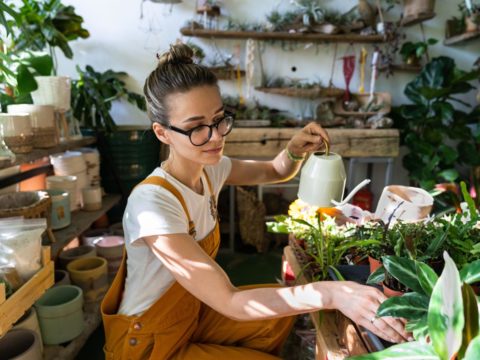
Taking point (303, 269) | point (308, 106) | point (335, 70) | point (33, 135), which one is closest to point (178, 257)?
point (303, 269)

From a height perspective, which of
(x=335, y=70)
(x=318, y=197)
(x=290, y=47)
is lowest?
(x=318, y=197)

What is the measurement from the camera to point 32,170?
2316 mm

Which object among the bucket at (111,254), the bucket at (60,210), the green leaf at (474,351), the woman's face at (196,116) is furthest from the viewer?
the bucket at (111,254)

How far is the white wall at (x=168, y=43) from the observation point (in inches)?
123

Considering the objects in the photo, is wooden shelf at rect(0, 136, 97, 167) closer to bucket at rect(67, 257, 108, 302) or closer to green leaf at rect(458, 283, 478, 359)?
bucket at rect(67, 257, 108, 302)

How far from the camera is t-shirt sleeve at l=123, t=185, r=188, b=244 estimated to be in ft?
3.04

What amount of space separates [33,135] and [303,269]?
5.00 ft

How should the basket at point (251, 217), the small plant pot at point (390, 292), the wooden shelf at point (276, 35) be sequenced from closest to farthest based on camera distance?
the small plant pot at point (390, 292)
the basket at point (251, 217)
the wooden shelf at point (276, 35)

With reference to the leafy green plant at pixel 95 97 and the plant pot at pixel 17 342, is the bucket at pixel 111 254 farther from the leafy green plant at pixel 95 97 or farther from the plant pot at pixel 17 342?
the leafy green plant at pixel 95 97

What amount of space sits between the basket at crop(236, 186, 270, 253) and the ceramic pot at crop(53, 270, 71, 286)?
1.46 m

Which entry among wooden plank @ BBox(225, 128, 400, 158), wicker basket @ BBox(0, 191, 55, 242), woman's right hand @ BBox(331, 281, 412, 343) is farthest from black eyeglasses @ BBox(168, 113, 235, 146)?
wooden plank @ BBox(225, 128, 400, 158)

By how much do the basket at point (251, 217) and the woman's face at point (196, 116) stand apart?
186 cm

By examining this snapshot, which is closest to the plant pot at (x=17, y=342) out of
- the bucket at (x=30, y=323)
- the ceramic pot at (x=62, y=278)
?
the bucket at (x=30, y=323)

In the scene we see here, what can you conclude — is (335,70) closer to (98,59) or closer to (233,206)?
(233,206)
